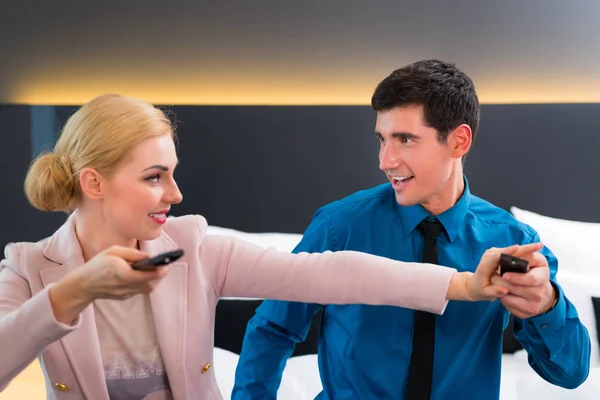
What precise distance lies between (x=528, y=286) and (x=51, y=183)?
0.92 meters

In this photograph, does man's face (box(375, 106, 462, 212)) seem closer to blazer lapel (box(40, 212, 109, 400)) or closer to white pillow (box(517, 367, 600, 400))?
blazer lapel (box(40, 212, 109, 400))

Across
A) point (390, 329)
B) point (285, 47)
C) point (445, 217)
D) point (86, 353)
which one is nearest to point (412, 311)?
point (390, 329)

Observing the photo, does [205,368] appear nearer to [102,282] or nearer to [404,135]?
[102,282]

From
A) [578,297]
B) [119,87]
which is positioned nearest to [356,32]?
[119,87]

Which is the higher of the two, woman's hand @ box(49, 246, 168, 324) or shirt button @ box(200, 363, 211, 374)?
woman's hand @ box(49, 246, 168, 324)

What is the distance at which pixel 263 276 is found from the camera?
134cm

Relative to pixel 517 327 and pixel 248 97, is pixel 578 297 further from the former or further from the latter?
pixel 248 97

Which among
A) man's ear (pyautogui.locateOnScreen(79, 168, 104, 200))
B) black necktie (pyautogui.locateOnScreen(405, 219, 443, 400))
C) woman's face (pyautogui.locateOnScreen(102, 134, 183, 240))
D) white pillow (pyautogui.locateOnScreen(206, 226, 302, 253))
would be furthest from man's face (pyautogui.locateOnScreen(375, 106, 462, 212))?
white pillow (pyautogui.locateOnScreen(206, 226, 302, 253))

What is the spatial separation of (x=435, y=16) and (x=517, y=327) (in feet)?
5.92

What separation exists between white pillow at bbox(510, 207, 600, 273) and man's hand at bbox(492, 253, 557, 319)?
1.42 metres

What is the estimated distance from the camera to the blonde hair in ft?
4.10

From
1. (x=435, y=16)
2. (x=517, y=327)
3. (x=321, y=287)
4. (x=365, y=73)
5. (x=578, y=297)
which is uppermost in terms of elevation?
(x=435, y=16)

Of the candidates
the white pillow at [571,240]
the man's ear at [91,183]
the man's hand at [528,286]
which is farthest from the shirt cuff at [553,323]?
the white pillow at [571,240]

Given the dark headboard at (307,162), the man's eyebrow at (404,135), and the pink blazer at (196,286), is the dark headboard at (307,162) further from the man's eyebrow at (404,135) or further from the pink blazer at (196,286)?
the pink blazer at (196,286)
